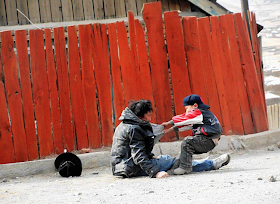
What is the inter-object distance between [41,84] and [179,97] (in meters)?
2.15

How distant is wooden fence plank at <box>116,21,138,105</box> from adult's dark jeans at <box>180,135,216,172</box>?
172 cm

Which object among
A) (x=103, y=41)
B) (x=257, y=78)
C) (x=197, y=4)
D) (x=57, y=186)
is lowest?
(x=57, y=186)

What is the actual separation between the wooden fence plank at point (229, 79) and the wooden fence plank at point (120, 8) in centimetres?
343

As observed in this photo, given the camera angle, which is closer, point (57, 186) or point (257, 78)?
point (57, 186)

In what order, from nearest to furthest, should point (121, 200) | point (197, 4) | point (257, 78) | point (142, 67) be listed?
point (121, 200)
point (142, 67)
point (257, 78)
point (197, 4)

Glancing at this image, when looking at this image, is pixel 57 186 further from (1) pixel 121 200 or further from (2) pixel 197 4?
(2) pixel 197 4

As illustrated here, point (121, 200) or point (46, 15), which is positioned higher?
point (46, 15)

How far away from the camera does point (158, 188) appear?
14.4 ft

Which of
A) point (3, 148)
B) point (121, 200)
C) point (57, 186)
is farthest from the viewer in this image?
point (3, 148)

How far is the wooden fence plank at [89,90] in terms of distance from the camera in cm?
675

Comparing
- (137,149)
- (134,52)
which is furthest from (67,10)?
(137,149)

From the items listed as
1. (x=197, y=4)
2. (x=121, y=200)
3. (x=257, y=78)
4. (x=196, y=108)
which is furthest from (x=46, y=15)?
(x=121, y=200)

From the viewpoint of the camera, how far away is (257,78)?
748cm

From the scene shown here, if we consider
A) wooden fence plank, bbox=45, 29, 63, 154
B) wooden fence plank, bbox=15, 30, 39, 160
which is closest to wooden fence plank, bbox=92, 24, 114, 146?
wooden fence plank, bbox=45, 29, 63, 154
